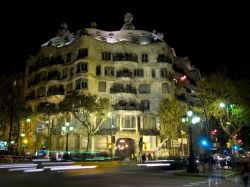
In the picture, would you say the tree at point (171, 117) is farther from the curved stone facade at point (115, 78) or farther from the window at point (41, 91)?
the window at point (41, 91)

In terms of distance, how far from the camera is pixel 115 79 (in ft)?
211

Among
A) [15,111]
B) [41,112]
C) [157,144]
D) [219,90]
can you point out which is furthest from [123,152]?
[219,90]

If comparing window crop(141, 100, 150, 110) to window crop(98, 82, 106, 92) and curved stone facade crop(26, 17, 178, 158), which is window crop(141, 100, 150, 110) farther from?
window crop(98, 82, 106, 92)

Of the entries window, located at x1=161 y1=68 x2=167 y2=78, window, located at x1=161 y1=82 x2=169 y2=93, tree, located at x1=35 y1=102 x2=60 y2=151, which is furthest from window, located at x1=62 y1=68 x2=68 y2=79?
window, located at x1=161 y1=82 x2=169 y2=93

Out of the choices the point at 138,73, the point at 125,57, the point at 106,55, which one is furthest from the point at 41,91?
the point at 138,73

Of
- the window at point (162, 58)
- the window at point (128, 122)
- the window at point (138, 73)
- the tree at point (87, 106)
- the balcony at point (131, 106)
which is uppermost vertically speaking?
the window at point (162, 58)

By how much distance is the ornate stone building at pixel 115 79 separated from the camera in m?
61.7

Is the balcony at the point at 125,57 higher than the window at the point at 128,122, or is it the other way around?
the balcony at the point at 125,57

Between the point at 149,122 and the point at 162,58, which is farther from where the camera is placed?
the point at 162,58

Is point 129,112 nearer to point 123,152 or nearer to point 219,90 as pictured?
point 123,152

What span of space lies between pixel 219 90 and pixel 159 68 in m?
27.8

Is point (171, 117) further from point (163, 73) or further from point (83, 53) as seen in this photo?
point (83, 53)

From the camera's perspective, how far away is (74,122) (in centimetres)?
6066

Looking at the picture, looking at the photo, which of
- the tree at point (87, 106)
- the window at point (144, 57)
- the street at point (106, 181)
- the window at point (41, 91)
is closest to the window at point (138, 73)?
the window at point (144, 57)
